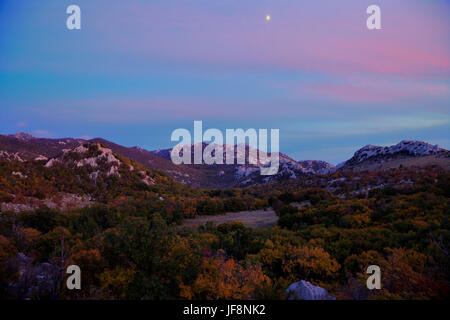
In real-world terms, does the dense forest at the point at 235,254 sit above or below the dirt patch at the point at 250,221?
above

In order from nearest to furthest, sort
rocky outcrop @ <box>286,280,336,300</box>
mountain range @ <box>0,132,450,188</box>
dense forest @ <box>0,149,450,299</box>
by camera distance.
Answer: rocky outcrop @ <box>286,280,336,300</box> < dense forest @ <box>0,149,450,299</box> < mountain range @ <box>0,132,450,188</box>

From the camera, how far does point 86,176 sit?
29.8 meters

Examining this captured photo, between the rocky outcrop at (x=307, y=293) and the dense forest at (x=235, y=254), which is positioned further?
the dense forest at (x=235, y=254)

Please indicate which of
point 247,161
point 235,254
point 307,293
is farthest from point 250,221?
point 247,161

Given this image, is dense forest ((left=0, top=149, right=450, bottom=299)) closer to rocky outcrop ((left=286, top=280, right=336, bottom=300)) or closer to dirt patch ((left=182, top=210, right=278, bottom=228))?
rocky outcrop ((left=286, top=280, right=336, bottom=300))

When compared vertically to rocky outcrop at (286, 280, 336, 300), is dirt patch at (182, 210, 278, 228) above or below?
below

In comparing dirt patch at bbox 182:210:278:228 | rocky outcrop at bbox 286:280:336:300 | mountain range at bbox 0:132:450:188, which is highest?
mountain range at bbox 0:132:450:188

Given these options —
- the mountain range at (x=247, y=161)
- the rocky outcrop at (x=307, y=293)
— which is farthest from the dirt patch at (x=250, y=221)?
the mountain range at (x=247, y=161)

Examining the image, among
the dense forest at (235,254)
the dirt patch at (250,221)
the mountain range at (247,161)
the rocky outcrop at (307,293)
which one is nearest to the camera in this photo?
the rocky outcrop at (307,293)

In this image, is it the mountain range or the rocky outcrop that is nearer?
the rocky outcrop

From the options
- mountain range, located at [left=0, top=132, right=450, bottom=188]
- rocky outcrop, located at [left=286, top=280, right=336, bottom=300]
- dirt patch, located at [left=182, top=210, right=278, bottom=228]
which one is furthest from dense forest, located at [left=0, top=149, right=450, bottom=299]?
mountain range, located at [left=0, top=132, right=450, bottom=188]

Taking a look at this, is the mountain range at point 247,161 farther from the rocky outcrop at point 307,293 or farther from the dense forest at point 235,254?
the rocky outcrop at point 307,293

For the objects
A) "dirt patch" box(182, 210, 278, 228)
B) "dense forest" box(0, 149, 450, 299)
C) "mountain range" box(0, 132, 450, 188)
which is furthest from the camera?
"mountain range" box(0, 132, 450, 188)
